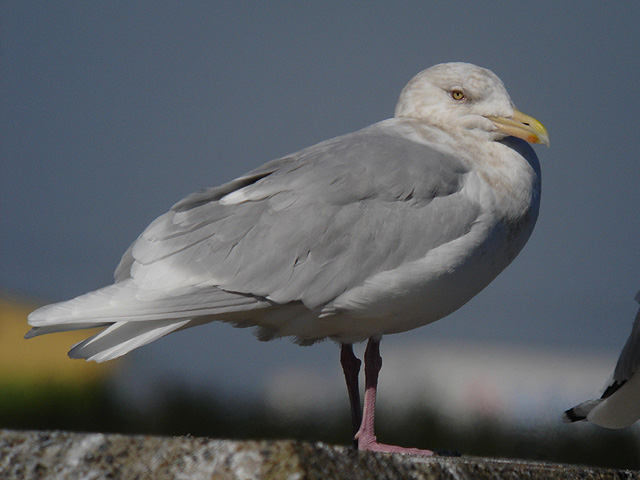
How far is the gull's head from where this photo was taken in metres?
3.79

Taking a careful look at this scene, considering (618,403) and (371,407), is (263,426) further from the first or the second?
(618,403)

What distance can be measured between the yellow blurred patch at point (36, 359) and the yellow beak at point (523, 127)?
3.49 meters

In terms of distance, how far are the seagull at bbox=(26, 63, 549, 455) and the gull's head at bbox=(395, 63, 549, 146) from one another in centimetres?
29

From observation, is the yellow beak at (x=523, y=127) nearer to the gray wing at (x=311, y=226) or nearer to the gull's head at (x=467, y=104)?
the gull's head at (x=467, y=104)

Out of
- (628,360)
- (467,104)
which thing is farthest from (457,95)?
(628,360)

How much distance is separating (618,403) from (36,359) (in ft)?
16.3

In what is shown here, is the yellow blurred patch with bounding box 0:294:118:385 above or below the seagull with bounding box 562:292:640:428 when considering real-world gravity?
below

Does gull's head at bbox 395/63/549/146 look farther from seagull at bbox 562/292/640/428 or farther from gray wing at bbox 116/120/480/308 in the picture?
seagull at bbox 562/292/640/428

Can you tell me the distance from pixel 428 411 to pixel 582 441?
115cm

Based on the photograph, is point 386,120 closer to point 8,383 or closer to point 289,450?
point 289,450

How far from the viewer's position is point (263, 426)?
17.1 feet

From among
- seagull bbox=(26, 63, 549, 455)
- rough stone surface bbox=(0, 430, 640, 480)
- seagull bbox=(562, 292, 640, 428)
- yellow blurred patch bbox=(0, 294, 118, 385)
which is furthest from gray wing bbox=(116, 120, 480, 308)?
yellow blurred patch bbox=(0, 294, 118, 385)

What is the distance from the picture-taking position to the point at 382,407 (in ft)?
20.5

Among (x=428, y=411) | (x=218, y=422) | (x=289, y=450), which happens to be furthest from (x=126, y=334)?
(x=428, y=411)
